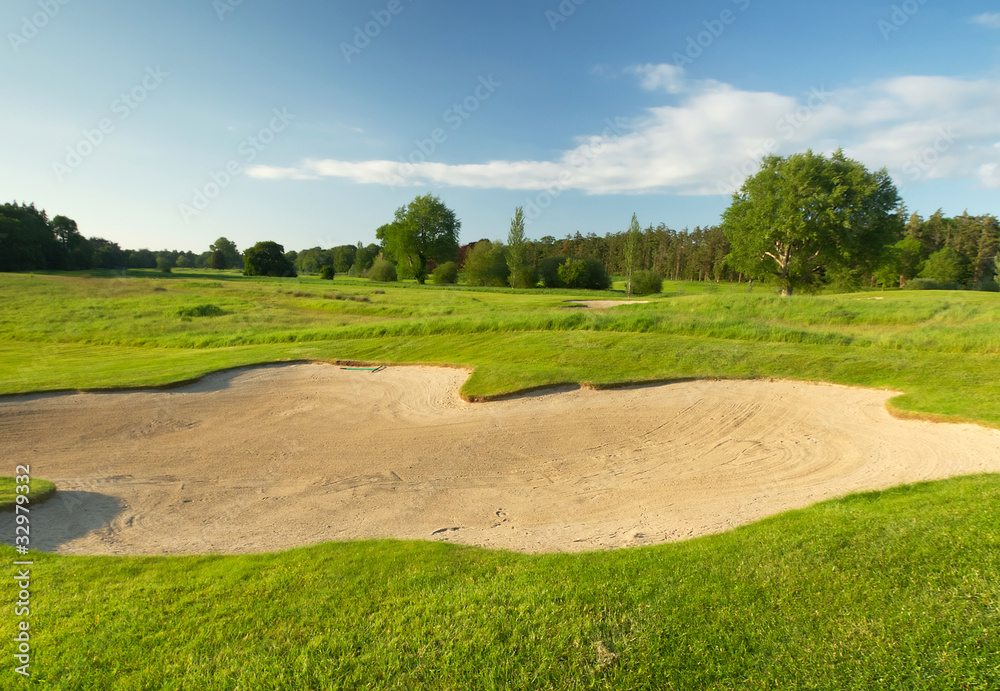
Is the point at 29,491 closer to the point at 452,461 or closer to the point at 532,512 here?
the point at 452,461

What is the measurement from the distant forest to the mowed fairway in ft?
132

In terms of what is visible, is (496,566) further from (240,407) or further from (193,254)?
(193,254)

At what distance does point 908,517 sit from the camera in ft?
19.6

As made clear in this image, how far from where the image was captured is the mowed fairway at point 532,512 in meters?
4.02

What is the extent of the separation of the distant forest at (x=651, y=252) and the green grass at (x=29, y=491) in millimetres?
52007

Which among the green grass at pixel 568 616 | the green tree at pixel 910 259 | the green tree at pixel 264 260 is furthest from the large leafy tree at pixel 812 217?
the green tree at pixel 264 260

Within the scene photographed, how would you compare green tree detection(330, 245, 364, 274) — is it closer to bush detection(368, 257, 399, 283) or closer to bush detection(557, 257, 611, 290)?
bush detection(368, 257, 399, 283)

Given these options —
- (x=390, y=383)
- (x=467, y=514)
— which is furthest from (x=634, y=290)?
(x=467, y=514)

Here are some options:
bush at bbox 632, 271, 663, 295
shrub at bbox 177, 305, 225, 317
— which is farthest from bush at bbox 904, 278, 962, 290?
shrub at bbox 177, 305, 225, 317

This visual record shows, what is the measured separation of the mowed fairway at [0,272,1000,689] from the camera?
13.2 ft

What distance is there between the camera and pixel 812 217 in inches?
1649

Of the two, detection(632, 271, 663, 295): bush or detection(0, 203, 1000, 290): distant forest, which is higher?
detection(0, 203, 1000, 290): distant forest

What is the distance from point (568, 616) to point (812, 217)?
4700 centimetres

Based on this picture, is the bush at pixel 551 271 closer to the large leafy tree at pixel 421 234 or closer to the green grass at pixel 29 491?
the large leafy tree at pixel 421 234
